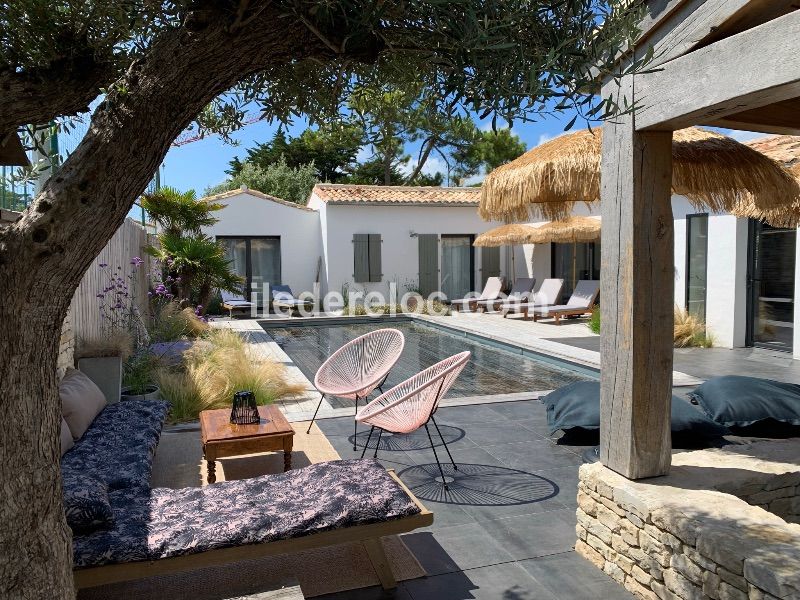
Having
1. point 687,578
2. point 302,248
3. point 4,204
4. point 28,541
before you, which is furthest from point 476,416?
point 302,248

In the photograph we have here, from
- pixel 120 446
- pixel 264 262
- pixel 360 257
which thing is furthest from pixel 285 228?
pixel 120 446

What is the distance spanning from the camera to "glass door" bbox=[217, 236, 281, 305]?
18.2 meters

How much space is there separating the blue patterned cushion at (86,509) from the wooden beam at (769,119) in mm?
3851

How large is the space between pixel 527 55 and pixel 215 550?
2.35 m

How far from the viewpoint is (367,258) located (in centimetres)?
1827

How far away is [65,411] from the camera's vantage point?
4.21m

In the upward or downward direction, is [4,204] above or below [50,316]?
above

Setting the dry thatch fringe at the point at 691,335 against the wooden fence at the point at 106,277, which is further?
the dry thatch fringe at the point at 691,335

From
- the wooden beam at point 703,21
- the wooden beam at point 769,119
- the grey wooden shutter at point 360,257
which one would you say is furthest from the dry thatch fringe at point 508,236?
the wooden beam at point 703,21

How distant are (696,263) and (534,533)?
8.66 metres

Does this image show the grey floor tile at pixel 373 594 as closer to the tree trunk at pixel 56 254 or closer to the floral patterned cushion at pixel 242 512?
the floral patterned cushion at pixel 242 512

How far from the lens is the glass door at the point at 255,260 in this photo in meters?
18.2

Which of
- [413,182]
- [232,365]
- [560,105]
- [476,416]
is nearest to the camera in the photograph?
[560,105]

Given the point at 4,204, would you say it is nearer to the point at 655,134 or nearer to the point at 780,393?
the point at 655,134
